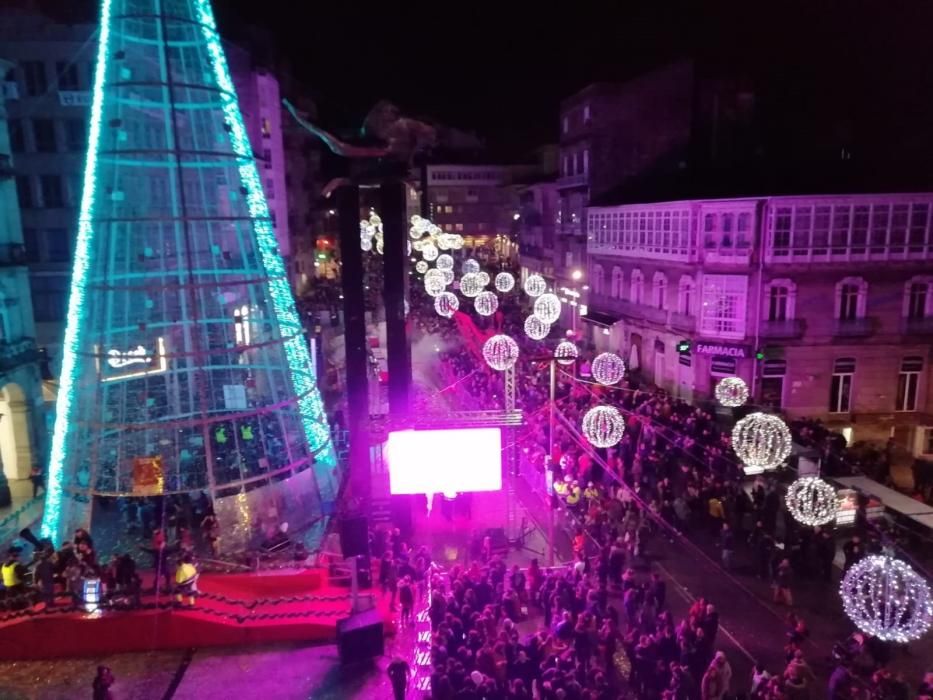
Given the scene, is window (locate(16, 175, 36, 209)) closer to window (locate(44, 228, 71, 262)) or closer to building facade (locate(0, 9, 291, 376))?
building facade (locate(0, 9, 291, 376))

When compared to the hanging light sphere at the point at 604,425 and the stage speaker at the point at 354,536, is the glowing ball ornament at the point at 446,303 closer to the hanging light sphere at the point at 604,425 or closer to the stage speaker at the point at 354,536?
the hanging light sphere at the point at 604,425

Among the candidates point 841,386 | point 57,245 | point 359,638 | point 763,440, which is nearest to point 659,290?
point 841,386

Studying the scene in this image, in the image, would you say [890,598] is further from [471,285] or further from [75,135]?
[75,135]

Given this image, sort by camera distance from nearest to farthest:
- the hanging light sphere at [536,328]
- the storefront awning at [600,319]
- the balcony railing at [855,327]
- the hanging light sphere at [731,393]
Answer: the hanging light sphere at [731,393], the hanging light sphere at [536,328], the balcony railing at [855,327], the storefront awning at [600,319]

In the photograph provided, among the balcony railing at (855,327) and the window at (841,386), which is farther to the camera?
the window at (841,386)

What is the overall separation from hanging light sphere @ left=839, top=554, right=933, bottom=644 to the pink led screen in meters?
8.51

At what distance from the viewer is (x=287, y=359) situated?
58.2ft

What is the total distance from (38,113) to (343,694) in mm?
29948

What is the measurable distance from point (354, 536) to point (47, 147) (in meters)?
26.3

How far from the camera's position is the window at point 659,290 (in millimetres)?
33931

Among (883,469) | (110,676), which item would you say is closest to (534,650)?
(110,676)

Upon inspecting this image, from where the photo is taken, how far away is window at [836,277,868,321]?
93.5 ft

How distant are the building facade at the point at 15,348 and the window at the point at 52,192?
298 inches

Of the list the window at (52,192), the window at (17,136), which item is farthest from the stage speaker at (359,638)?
the window at (17,136)
